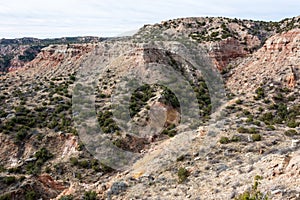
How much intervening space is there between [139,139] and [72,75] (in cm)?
2046

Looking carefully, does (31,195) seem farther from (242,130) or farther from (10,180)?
(242,130)

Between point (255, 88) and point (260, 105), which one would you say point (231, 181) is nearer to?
point (260, 105)

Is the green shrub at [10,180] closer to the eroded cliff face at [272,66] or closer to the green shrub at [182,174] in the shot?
the green shrub at [182,174]

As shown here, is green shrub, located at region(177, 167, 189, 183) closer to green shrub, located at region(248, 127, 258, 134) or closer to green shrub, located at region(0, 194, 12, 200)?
green shrub, located at region(248, 127, 258, 134)

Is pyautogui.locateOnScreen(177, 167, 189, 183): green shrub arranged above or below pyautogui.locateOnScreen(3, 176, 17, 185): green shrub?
above

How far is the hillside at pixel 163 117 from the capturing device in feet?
50.8

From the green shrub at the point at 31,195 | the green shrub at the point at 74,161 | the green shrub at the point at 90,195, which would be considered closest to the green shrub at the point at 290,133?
the green shrub at the point at 90,195

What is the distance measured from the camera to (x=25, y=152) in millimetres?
27781

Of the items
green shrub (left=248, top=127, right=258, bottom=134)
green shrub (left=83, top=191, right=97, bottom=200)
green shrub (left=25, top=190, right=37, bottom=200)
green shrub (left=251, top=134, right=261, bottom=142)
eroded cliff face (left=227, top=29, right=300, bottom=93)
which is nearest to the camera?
green shrub (left=83, top=191, right=97, bottom=200)

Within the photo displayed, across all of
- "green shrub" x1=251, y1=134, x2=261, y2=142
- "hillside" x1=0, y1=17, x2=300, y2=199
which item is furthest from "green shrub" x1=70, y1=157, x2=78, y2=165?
"green shrub" x1=251, y1=134, x2=261, y2=142

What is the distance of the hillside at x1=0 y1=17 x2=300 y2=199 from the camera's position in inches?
609

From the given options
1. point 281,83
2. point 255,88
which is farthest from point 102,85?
point 281,83

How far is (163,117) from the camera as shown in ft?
98.6

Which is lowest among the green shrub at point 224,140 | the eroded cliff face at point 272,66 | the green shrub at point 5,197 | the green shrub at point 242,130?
the green shrub at point 5,197
